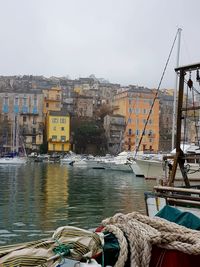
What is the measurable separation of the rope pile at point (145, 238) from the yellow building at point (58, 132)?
99.0 m

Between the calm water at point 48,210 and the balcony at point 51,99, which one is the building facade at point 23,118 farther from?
the calm water at point 48,210

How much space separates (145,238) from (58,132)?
99712mm

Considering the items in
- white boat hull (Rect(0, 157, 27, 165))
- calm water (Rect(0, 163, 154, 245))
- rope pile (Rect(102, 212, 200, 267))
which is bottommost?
white boat hull (Rect(0, 157, 27, 165))

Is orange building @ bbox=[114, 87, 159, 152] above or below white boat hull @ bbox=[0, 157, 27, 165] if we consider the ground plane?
above

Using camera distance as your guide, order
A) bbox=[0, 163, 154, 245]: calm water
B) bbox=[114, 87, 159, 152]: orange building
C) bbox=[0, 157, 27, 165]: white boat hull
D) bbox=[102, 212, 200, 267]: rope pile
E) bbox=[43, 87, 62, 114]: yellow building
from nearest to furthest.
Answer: bbox=[102, 212, 200, 267]: rope pile → bbox=[0, 163, 154, 245]: calm water → bbox=[0, 157, 27, 165]: white boat hull → bbox=[114, 87, 159, 152]: orange building → bbox=[43, 87, 62, 114]: yellow building

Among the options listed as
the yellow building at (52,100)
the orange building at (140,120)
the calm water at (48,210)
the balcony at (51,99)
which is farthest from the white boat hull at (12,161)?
the calm water at (48,210)

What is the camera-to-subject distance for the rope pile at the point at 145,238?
163 inches

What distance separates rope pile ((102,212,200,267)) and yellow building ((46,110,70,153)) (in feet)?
325

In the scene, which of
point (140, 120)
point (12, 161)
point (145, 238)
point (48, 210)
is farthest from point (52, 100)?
point (145, 238)

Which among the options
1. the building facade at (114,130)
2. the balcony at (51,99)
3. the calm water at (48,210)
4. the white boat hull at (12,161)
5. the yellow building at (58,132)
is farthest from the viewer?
the balcony at (51,99)

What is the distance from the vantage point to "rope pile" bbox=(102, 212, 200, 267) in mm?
4152

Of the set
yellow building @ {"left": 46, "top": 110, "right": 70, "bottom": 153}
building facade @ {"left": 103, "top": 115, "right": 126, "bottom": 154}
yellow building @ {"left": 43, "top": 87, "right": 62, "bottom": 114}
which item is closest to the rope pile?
yellow building @ {"left": 46, "top": 110, "right": 70, "bottom": 153}

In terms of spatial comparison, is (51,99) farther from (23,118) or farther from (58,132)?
(58,132)

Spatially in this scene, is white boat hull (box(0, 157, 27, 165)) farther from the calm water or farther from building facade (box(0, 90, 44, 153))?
the calm water
